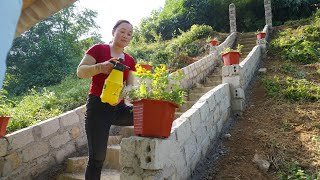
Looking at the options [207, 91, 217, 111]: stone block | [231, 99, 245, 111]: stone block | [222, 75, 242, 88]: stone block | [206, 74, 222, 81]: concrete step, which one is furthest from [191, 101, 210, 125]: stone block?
[206, 74, 222, 81]: concrete step

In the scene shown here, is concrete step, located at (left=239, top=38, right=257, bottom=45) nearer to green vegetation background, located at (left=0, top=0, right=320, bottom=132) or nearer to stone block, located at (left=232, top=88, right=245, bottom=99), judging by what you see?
green vegetation background, located at (left=0, top=0, right=320, bottom=132)

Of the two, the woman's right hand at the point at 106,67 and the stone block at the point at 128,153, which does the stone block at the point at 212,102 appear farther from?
the woman's right hand at the point at 106,67

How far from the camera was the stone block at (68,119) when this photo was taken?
4166 millimetres

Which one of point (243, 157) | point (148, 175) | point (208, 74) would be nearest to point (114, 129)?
point (243, 157)

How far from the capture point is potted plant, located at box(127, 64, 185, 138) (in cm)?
246

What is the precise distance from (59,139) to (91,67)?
204 cm

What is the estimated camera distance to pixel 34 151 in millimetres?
3725

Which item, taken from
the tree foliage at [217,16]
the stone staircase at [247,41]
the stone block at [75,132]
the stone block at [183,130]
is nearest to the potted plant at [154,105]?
the stone block at [183,130]

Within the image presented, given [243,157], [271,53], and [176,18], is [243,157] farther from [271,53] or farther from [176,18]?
[176,18]

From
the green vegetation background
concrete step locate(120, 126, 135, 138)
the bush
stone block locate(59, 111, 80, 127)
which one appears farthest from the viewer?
the green vegetation background

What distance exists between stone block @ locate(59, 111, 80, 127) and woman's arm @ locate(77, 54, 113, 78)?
1876 millimetres

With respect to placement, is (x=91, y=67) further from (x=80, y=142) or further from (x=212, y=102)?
(x=212, y=102)

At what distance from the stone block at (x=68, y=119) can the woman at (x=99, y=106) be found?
5.67 feet

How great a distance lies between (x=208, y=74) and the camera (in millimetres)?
9383
